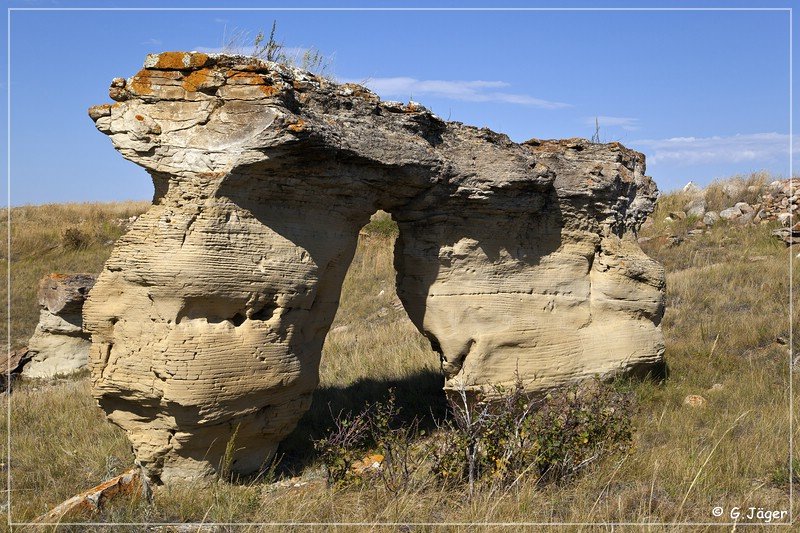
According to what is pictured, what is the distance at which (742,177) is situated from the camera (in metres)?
20.2

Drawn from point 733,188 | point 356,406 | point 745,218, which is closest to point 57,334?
point 356,406

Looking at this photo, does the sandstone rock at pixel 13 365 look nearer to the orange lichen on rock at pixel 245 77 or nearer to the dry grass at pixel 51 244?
the dry grass at pixel 51 244

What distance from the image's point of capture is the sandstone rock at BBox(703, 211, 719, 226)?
18125 millimetres

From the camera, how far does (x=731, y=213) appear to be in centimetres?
1817

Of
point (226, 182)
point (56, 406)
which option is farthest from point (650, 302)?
point (56, 406)

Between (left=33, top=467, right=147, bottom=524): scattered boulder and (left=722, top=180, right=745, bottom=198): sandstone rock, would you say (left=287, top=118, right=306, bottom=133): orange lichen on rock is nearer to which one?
(left=33, top=467, right=147, bottom=524): scattered boulder

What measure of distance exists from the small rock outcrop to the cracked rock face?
23.8 ft

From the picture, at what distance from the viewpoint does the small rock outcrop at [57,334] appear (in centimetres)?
1245

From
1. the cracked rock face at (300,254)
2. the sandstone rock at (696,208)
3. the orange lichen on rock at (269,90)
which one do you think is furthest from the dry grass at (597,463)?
the sandstone rock at (696,208)

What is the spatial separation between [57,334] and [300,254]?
8.69m

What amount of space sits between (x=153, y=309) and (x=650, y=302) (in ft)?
16.1

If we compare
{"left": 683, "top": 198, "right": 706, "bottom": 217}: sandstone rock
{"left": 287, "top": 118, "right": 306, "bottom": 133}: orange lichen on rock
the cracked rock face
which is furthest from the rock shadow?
{"left": 683, "top": 198, "right": 706, "bottom": 217}: sandstone rock

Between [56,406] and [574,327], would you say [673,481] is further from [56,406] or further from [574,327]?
[56,406]

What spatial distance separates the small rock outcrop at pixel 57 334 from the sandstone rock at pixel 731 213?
48.2 feet
